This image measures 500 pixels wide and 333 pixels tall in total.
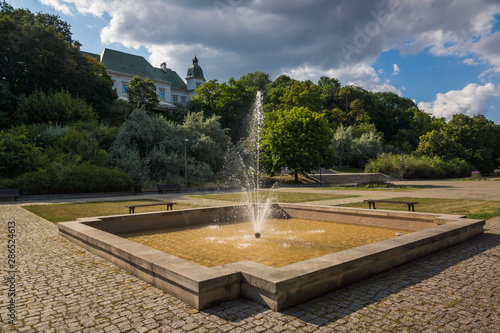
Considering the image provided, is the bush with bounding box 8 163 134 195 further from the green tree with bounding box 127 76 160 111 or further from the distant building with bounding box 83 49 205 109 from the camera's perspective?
the distant building with bounding box 83 49 205 109

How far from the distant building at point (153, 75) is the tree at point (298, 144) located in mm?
35099

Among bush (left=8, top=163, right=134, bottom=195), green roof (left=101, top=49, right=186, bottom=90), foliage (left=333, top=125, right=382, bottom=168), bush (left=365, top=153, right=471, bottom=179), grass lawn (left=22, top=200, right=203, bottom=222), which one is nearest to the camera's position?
grass lawn (left=22, top=200, right=203, bottom=222)

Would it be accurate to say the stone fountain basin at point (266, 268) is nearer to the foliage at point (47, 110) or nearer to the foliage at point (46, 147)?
the foliage at point (46, 147)

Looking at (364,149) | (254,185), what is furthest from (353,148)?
(254,185)

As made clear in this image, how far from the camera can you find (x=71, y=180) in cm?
2545

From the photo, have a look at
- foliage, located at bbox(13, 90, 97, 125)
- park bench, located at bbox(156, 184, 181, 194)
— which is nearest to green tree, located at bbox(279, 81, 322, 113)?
foliage, located at bbox(13, 90, 97, 125)

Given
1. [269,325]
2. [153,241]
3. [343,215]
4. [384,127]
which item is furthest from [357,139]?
[269,325]

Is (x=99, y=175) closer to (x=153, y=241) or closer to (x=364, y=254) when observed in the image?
(x=153, y=241)

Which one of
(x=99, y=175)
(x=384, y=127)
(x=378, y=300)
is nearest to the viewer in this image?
(x=378, y=300)

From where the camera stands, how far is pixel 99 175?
2694cm

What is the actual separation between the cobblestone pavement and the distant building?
62.7 meters

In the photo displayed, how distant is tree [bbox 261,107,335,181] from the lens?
35906mm

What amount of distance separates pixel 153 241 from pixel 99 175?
20706 mm

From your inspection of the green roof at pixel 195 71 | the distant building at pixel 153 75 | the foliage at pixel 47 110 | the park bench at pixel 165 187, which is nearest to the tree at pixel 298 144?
the park bench at pixel 165 187
